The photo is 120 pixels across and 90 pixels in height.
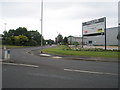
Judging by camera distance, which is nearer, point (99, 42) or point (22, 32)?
point (99, 42)

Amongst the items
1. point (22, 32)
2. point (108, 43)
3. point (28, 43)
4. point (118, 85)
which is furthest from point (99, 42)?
point (118, 85)

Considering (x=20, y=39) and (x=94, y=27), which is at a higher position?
(x=94, y=27)

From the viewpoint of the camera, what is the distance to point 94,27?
25.9 metres

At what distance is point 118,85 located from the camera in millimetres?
4840

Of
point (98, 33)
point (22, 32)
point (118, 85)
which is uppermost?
point (22, 32)

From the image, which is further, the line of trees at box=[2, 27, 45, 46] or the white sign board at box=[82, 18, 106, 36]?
the line of trees at box=[2, 27, 45, 46]

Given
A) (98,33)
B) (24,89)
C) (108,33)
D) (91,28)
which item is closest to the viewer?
(24,89)

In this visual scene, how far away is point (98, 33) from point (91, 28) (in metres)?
2.56

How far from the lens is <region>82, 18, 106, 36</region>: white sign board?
2372 centimetres

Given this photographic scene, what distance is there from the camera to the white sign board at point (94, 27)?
77.8ft

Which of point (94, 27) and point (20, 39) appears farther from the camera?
point (20, 39)

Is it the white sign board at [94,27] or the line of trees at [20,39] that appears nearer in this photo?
the white sign board at [94,27]

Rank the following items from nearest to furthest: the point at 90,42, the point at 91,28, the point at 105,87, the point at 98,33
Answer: the point at 105,87
the point at 98,33
the point at 91,28
the point at 90,42

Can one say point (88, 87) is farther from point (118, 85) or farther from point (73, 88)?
point (118, 85)
